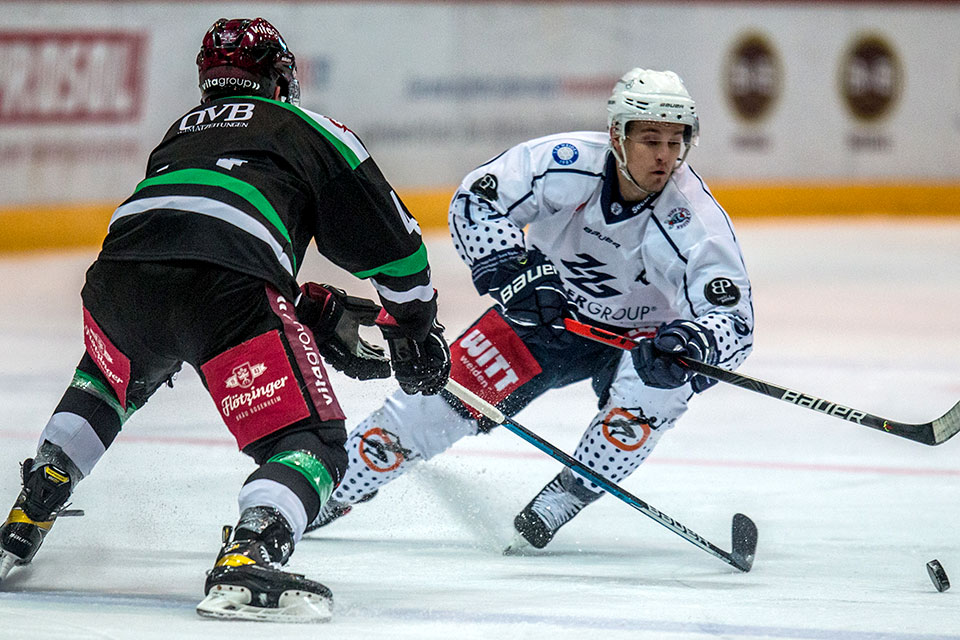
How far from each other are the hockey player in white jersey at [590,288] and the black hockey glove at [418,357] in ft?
1.36

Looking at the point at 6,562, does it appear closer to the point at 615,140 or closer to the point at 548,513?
the point at 548,513

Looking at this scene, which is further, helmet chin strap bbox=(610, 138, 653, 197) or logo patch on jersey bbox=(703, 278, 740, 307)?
helmet chin strap bbox=(610, 138, 653, 197)

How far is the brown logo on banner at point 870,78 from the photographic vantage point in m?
10.1

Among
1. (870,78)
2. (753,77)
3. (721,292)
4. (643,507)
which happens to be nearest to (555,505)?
(643,507)

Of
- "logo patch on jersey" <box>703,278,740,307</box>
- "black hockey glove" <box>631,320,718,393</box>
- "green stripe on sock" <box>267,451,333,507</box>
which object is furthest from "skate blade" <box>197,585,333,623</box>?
"logo patch on jersey" <box>703,278,740,307</box>

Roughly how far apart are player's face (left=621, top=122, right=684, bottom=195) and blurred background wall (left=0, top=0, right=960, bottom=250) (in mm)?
5392

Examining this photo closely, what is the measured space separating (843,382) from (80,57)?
4.78 m

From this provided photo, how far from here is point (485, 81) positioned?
919 cm

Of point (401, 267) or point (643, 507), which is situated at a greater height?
point (401, 267)

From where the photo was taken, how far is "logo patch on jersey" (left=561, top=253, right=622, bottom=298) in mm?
3383

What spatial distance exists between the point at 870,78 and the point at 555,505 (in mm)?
7664

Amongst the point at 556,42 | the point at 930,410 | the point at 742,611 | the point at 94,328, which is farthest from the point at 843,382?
the point at 556,42

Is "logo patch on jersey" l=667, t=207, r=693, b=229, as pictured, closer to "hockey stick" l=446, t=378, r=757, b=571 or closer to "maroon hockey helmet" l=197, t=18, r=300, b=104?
"hockey stick" l=446, t=378, r=757, b=571

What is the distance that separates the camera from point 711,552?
3.06 m
